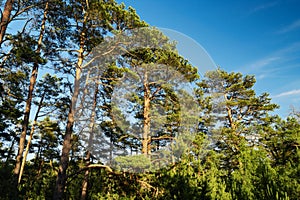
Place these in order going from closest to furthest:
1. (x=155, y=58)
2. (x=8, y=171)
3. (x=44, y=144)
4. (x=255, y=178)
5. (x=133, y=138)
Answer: (x=255, y=178) → (x=133, y=138) → (x=155, y=58) → (x=8, y=171) → (x=44, y=144)

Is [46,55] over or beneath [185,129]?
over

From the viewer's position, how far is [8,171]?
2139cm

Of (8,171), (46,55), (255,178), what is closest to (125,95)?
(255,178)

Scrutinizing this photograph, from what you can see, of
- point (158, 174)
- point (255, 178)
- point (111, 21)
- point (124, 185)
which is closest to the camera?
point (255, 178)

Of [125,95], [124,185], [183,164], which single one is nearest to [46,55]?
[124,185]

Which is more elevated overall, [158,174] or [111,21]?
[111,21]

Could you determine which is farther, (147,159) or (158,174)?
(158,174)

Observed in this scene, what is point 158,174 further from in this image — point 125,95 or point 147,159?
point 125,95

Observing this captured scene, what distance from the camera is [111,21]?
8.05 metres

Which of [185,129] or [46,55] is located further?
[46,55]

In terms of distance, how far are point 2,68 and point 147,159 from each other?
30.1 feet

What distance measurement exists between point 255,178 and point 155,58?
2621 mm

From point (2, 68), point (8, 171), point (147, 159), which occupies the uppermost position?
point (2, 68)

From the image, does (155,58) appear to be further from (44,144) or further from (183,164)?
(44,144)
